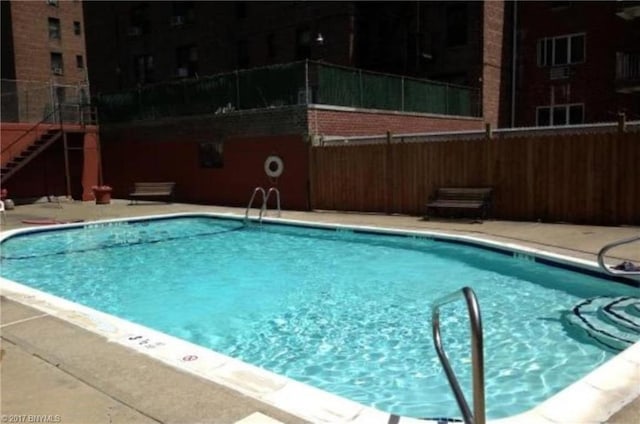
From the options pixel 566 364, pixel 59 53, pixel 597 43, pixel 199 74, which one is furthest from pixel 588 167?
pixel 59 53

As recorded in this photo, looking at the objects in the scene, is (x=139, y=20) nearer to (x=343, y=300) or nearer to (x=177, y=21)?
(x=177, y=21)

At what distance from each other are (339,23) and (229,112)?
10809 millimetres

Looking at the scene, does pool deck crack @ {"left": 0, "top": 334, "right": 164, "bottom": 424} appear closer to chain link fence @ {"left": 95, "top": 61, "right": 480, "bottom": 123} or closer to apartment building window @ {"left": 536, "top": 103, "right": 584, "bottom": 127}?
chain link fence @ {"left": 95, "top": 61, "right": 480, "bottom": 123}

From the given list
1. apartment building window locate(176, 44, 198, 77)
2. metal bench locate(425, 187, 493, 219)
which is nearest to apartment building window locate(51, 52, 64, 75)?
apartment building window locate(176, 44, 198, 77)

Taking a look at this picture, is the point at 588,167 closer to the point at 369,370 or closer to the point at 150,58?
the point at 369,370

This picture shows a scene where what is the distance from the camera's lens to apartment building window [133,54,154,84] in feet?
124

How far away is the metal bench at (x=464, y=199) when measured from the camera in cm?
1375

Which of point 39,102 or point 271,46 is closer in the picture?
point 39,102

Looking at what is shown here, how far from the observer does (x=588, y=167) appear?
12.4 meters

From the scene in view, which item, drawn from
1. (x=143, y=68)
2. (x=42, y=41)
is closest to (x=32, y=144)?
(x=143, y=68)

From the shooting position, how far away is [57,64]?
50.8 m

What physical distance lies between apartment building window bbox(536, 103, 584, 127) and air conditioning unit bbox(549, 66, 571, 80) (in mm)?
1294

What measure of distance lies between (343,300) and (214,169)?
1365 cm

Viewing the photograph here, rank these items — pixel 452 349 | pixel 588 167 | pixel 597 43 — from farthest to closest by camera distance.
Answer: pixel 597 43 → pixel 588 167 → pixel 452 349
